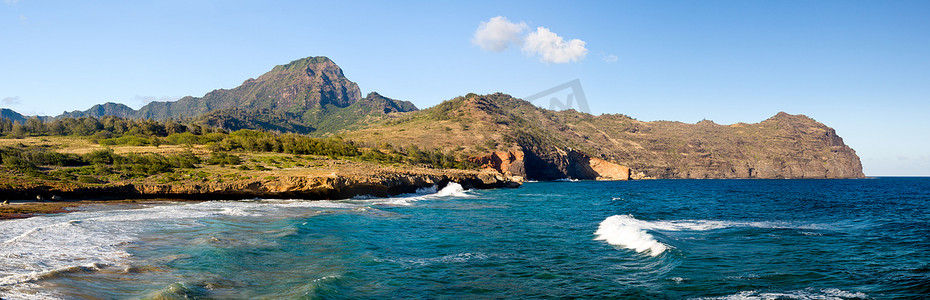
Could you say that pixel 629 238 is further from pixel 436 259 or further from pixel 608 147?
pixel 608 147

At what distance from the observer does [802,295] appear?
11.0 meters

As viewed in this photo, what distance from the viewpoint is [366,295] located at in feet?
36.2

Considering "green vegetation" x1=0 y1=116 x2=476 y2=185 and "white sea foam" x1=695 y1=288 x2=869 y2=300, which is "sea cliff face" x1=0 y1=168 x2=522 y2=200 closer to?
"green vegetation" x1=0 y1=116 x2=476 y2=185

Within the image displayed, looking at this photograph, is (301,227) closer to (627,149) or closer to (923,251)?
(923,251)

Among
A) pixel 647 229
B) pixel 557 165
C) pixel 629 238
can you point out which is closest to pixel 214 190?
pixel 629 238

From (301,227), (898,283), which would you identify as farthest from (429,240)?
(898,283)

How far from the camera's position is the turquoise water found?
36.7ft

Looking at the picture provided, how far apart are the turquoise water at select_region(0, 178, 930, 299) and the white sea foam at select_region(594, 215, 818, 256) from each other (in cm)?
12

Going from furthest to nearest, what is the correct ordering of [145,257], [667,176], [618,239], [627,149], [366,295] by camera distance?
[627,149] < [667,176] < [618,239] < [145,257] < [366,295]

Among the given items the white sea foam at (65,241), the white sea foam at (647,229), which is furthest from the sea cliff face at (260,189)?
the white sea foam at (647,229)

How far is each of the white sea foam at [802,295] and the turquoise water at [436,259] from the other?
0.04 metres

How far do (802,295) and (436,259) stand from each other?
9999 mm

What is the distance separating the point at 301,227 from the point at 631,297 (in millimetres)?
15041

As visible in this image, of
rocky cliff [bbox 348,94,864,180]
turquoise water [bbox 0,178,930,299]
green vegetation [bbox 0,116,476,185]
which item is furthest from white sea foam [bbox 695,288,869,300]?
rocky cliff [bbox 348,94,864,180]
